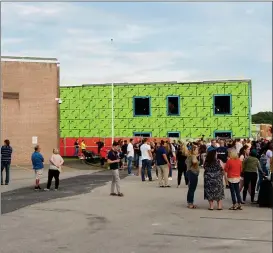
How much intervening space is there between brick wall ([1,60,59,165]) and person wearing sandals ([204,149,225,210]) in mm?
20827

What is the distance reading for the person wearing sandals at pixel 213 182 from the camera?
11406mm

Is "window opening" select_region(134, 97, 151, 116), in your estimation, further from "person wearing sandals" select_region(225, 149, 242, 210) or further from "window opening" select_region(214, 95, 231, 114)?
"person wearing sandals" select_region(225, 149, 242, 210)

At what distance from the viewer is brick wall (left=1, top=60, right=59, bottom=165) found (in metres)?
30.5

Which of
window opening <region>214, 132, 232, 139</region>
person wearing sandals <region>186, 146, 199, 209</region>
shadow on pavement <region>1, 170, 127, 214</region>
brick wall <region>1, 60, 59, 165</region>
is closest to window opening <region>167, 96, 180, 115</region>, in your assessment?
window opening <region>214, 132, 232, 139</region>

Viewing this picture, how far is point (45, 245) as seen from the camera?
25.5ft

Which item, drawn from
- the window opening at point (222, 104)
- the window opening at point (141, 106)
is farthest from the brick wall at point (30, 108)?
the window opening at point (222, 104)

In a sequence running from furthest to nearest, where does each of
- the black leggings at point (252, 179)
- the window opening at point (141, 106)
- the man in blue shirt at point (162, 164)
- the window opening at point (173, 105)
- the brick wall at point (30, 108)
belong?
the window opening at point (141, 106), the window opening at point (173, 105), the brick wall at point (30, 108), the man in blue shirt at point (162, 164), the black leggings at point (252, 179)

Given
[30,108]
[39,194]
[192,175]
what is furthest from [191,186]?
[30,108]

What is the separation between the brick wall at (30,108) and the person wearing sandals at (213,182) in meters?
20.8

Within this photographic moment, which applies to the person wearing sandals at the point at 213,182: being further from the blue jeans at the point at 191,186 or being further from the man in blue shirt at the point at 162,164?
the man in blue shirt at the point at 162,164

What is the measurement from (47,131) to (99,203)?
19.3m

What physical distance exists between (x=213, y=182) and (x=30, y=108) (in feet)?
70.4

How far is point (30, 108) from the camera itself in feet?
102

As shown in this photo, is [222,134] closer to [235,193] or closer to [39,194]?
[39,194]
